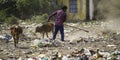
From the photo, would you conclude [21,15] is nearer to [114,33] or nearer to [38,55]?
[114,33]

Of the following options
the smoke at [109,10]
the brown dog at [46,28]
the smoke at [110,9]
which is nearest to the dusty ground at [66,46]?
the brown dog at [46,28]

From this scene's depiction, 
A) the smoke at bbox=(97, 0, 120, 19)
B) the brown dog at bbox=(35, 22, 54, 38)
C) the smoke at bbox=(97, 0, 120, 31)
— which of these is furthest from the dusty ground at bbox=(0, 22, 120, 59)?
the smoke at bbox=(97, 0, 120, 19)

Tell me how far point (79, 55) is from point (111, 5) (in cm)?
1380

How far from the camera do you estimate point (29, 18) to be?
21422mm

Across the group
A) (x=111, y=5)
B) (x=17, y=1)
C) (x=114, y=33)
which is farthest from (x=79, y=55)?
(x=111, y=5)

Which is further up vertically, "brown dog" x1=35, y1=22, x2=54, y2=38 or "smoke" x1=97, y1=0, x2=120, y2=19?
"brown dog" x1=35, y1=22, x2=54, y2=38

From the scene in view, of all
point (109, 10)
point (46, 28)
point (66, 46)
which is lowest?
point (109, 10)

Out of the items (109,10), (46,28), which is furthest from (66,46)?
(109,10)

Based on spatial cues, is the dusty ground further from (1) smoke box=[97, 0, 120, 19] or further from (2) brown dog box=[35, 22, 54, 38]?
(1) smoke box=[97, 0, 120, 19]

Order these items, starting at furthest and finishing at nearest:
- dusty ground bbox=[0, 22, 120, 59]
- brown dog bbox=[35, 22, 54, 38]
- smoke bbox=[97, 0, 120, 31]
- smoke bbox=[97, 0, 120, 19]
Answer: smoke bbox=[97, 0, 120, 19] < smoke bbox=[97, 0, 120, 31] < brown dog bbox=[35, 22, 54, 38] < dusty ground bbox=[0, 22, 120, 59]

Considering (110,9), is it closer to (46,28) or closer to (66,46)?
(46,28)

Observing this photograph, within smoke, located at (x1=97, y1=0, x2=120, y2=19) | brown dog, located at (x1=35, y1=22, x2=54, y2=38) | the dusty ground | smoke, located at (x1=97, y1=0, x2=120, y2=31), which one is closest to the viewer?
the dusty ground

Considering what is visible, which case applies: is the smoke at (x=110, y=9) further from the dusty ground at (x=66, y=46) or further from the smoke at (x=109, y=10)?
the dusty ground at (x=66, y=46)

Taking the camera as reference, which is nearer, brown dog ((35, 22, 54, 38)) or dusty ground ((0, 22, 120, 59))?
dusty ground ((0, 22, 120, 59))
